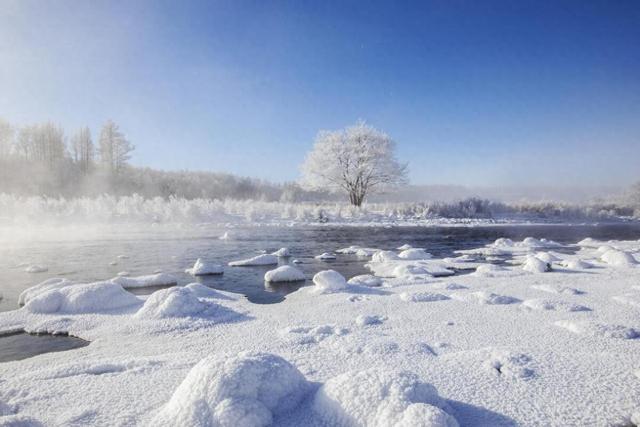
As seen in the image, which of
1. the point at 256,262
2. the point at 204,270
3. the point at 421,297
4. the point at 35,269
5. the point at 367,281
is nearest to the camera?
the point at 421,297

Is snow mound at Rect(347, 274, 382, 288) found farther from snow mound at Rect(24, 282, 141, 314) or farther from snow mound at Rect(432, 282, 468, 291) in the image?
snow mound at Rect(24, 282, 141, 314)

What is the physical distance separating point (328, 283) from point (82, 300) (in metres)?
3.22

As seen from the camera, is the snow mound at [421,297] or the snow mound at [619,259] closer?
the snow mound at [421,297]

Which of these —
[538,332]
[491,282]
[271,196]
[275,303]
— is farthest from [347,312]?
[271,196]

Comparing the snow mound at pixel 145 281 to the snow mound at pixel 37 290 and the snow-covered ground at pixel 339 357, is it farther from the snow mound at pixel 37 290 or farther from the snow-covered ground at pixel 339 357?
the snow-covered ground at pixel 339 357

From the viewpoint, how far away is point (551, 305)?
4176mm

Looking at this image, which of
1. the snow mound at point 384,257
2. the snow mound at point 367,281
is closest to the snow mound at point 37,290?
the snow mound at point 367,281

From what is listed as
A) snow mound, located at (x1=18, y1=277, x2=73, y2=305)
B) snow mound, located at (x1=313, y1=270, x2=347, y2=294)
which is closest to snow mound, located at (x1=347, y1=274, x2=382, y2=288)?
snow mound, located at (x1=313, y1=270, x2=347, y2=294)

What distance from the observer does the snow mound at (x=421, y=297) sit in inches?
185

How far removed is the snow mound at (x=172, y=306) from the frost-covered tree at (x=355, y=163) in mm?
23731

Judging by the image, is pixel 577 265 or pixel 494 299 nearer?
pixel 494 299

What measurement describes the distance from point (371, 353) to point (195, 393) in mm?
1467

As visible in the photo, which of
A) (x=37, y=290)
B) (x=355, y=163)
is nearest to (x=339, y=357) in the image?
(x=37, y=290)

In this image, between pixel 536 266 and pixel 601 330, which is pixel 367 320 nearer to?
pixel 601 330
